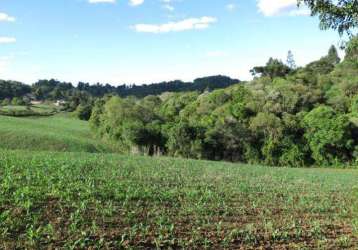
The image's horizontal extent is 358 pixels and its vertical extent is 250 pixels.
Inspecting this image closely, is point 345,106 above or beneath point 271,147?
above

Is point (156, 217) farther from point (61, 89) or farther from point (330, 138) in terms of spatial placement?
point (61, 89)

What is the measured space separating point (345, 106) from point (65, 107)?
72.0 meters

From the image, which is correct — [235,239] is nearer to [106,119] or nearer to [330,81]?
[106,119]

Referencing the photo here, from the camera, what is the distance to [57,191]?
45.2 ft

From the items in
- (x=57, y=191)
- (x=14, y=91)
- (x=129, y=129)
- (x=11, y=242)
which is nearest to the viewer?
(x=11, y=242)

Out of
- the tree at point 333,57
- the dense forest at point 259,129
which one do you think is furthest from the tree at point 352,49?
the tree at point 333,57

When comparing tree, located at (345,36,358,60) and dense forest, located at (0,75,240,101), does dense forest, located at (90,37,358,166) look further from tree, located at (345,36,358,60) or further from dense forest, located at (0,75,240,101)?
dense forest, located at (0,75,240,101)

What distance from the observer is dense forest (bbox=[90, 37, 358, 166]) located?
208ft

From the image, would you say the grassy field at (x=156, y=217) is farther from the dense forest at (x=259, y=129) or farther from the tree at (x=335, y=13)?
the dense forest at (x=259, y=129)

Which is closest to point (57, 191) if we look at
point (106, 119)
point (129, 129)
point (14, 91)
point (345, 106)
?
point (129, 129)

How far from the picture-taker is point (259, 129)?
67875 mm

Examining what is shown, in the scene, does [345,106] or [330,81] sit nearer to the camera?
[345,106]

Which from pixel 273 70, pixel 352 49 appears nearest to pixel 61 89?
pixel 273 70

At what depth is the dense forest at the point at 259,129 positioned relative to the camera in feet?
208
